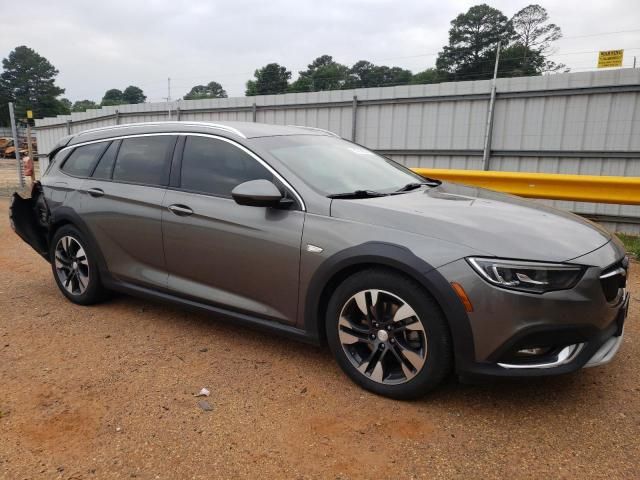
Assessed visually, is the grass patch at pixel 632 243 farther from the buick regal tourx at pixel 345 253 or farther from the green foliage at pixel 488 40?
the green foliage at pixel 488 40

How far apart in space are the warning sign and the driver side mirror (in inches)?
318

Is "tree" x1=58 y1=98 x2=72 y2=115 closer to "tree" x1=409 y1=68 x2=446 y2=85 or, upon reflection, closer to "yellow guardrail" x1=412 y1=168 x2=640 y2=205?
"tree" x1=409 y1=68 x2=446 y2=85

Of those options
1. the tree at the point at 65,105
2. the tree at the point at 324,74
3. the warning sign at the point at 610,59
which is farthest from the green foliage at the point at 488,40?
the tree at the point at 65,105

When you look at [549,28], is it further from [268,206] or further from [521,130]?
[268,206]

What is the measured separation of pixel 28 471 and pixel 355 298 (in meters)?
1.76

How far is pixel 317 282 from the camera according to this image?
2.96 meters

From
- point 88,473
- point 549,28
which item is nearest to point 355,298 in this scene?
point 88,473

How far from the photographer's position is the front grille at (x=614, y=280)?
2.55 meters

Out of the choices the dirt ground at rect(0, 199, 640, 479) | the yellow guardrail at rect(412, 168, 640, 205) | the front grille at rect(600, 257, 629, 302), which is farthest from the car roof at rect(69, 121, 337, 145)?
the yellow guardrail at rect(412, 168, 640, 205)

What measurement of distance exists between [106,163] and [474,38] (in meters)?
68.2

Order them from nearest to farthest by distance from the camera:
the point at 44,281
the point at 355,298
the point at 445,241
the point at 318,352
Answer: the point at 445,241, the point at 355,298, the point at 318,352, the point at 44,281

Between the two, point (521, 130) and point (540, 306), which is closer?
point (540, 306)

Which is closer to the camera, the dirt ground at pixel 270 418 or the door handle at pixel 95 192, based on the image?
the dirt ground at pixel 270 418

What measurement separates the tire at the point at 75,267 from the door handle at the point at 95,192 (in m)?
0.37
